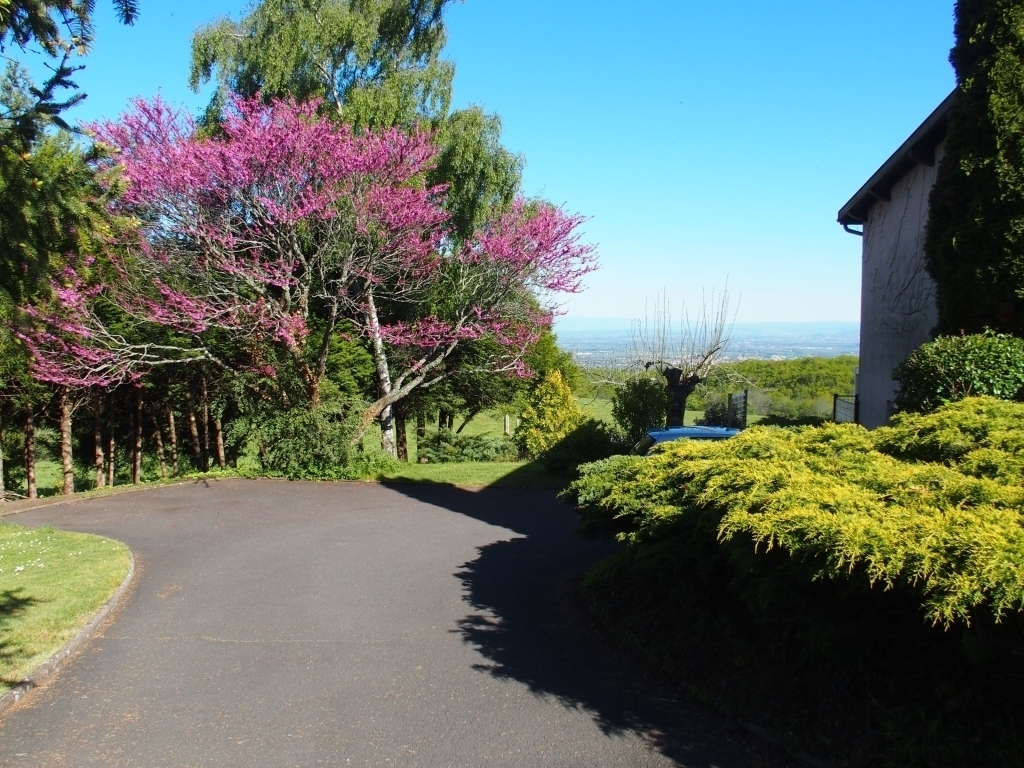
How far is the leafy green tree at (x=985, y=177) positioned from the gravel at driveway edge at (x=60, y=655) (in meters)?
9.89

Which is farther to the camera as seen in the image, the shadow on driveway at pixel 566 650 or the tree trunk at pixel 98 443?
the tree trunk at pixel 98 443

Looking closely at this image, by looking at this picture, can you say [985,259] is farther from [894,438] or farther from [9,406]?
[9,406]

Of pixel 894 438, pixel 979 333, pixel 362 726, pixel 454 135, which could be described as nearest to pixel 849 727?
pixel 894 438

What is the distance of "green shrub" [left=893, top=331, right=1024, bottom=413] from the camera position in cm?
820

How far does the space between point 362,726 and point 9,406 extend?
15442 mm

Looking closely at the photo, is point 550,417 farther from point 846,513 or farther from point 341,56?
point 846,513

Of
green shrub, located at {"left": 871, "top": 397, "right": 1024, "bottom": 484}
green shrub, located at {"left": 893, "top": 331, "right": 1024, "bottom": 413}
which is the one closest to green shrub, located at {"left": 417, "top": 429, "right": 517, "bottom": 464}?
green shrub, located at {"left": 893, "top": 331, "right": 1024, "bottom": 413}

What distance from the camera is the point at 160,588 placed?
8367 mm

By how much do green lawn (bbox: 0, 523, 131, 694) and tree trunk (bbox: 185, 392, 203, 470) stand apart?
308 inches

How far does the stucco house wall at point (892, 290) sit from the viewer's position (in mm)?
11945

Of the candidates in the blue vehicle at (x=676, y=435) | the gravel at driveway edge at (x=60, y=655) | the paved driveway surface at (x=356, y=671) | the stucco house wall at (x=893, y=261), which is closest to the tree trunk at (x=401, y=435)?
the paved driveway surface at (x=356, y=671)

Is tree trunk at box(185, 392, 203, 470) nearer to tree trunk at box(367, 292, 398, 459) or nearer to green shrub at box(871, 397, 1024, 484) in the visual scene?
tree trunk at box(367, 292, 398, 459)

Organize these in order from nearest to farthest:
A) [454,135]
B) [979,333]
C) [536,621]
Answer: [536,621] < [979,333] < [454,135]

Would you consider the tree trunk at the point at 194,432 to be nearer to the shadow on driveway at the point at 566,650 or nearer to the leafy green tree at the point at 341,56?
the leafy green tree at the point at 341,56
